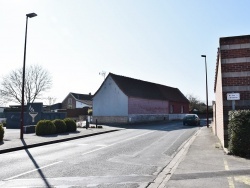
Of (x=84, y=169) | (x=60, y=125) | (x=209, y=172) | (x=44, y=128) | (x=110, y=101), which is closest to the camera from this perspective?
(x=209, y=172)

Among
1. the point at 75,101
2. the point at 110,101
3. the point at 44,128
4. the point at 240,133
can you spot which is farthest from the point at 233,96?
the point at 75,101

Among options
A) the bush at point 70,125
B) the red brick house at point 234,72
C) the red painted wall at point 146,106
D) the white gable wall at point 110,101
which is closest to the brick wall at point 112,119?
the white gable wall at point 110,101

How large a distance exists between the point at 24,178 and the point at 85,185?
1.95 metres

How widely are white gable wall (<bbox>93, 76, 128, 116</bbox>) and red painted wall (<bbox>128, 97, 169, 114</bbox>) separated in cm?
107

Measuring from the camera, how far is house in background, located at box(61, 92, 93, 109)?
81.9m

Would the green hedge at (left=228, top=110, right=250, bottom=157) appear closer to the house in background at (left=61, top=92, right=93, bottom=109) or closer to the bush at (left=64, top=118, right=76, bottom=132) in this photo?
the bush at (left=64, top=118, right=76, bottom=132)

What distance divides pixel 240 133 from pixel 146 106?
1485 inches

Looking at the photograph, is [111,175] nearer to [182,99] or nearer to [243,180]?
[243,180]

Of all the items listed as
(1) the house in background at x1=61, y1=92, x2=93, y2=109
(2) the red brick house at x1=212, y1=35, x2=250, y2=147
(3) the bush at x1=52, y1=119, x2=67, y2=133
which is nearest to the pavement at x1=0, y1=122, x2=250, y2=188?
(2) the red brick house at x1=212, y1=35, x2=250, y2=147

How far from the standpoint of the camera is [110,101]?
44.8 m

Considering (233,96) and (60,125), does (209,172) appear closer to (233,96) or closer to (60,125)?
(233,96)

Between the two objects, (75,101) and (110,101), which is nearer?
(110,101)

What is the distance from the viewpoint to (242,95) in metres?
13.0

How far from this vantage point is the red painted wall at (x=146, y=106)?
43.9 m
